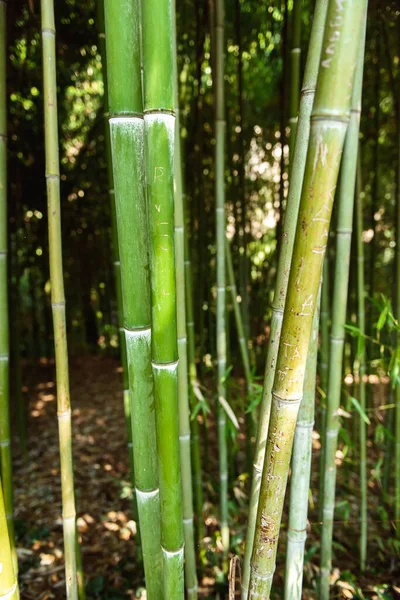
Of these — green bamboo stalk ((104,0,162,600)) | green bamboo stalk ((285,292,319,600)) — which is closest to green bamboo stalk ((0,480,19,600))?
green bamboo stalk ((104,0,162,600))

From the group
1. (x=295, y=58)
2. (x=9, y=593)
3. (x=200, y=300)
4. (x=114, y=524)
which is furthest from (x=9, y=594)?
(x=200, y=300)

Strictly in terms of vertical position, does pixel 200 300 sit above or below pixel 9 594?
above

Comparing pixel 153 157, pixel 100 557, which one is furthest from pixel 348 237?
pixel 100 557

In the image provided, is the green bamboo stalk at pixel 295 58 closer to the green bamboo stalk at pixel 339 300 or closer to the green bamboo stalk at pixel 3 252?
the green bamboo stalk at pixel 339 300

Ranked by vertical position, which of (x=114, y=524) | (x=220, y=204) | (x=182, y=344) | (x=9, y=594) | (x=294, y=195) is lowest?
(x=114, y=524)

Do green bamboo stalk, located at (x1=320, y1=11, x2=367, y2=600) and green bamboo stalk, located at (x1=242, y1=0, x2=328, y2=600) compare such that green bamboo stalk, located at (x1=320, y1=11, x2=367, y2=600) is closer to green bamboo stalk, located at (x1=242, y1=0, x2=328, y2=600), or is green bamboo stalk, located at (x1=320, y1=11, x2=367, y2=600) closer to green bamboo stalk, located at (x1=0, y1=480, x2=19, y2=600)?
green bamboo stalk, located at (x1=242, y1=0, x2=328, y2=600)

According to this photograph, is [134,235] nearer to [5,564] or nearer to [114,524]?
[5,564]

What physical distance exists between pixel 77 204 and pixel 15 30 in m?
1.88

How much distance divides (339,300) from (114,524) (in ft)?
5.73

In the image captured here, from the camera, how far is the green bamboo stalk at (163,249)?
0.61m

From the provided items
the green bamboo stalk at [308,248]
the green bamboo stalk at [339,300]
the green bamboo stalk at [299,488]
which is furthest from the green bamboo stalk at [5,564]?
the green bamboo stalk at [339,300]

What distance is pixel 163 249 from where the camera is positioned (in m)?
0.67

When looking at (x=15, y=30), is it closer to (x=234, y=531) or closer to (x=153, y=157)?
(x=153, y=157)

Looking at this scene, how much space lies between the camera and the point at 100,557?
1.90 m
